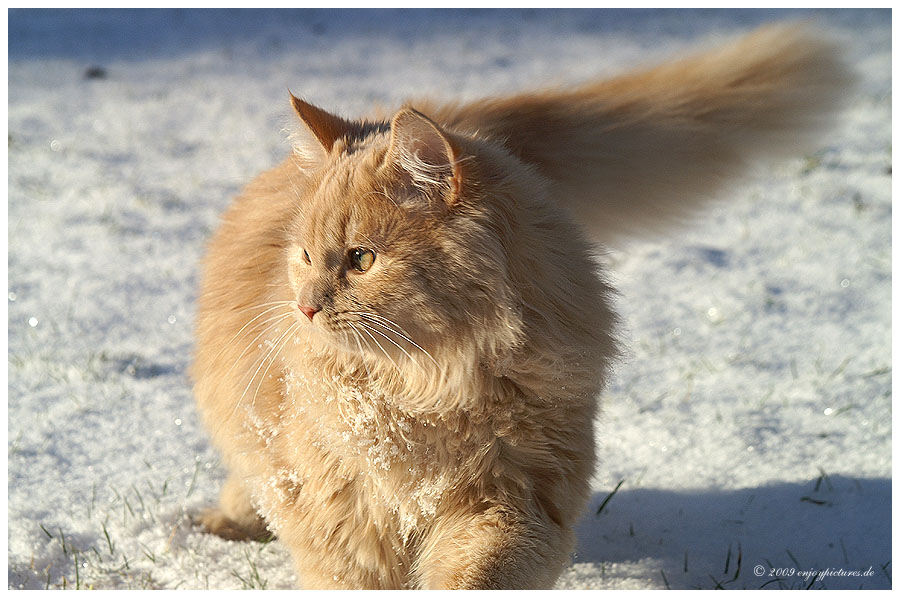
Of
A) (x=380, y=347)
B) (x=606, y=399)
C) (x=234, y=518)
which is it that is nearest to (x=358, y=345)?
(x=380, y=347)

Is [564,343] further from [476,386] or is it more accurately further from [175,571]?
[175,571]

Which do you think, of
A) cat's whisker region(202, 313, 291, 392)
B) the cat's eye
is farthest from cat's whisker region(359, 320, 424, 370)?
cat's whisker region(202, 313, 291, 392)

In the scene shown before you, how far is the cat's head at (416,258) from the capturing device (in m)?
1.46

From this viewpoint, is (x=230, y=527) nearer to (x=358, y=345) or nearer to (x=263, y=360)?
(x=263, y=360)

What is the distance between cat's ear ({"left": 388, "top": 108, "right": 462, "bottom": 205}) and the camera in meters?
1.42

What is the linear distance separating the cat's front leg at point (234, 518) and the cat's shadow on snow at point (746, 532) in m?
0.94

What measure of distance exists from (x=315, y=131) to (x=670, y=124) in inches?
48.1

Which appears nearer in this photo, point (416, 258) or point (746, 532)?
point (416, 258)

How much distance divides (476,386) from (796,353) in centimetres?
195

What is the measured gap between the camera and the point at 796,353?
2.99 metres

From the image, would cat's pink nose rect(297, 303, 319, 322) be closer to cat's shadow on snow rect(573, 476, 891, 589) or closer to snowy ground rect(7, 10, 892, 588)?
snowy ground rect(7, 10, 892, 588)

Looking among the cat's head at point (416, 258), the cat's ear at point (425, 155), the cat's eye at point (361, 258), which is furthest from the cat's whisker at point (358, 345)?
the cat's ear at point (425, 155)

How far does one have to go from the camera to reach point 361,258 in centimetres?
151

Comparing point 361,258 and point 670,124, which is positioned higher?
point 670,124
